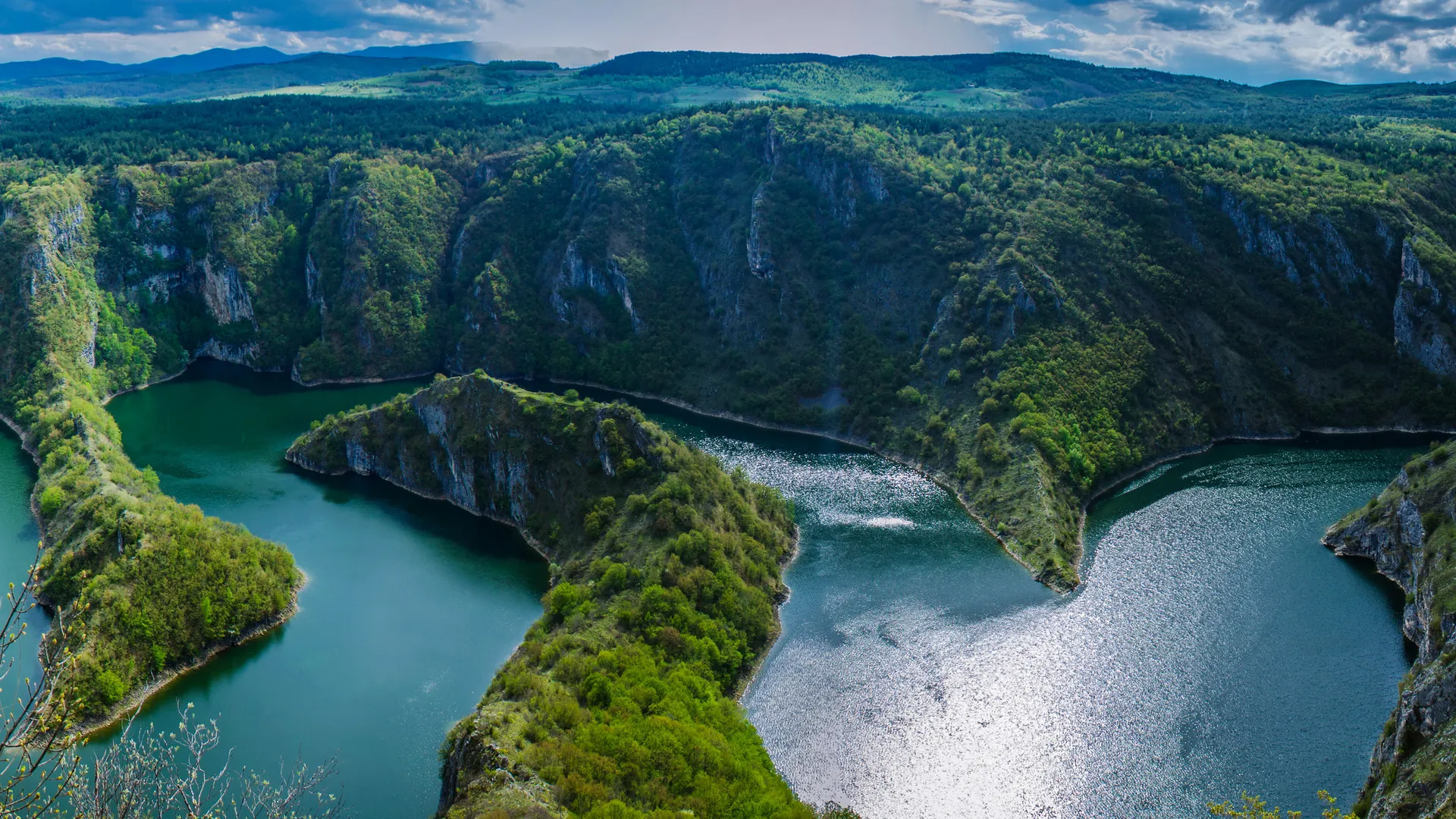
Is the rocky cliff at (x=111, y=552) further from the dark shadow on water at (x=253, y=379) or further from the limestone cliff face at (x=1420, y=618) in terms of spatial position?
the limestone cliff face at (x=1420, y=618)

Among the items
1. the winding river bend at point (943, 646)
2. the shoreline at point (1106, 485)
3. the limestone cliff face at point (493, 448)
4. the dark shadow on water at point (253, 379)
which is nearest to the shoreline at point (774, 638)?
the winding river bend at point (943, 646)

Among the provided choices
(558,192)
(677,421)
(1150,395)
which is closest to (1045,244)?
(1150,395)

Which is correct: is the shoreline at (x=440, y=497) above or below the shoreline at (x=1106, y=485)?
below

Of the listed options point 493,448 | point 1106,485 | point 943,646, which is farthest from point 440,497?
point 1106,485

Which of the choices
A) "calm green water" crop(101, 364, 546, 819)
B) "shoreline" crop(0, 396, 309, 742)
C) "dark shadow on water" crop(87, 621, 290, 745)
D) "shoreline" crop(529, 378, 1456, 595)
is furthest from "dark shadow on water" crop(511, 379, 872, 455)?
"dark shadow on water" crop(87, 621, 290, 745)

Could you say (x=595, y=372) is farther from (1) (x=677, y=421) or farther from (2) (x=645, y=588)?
(2) (x=645, y=588)

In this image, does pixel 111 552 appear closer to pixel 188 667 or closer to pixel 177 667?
pixel 177 667
